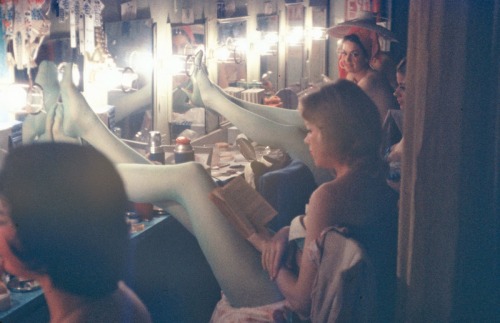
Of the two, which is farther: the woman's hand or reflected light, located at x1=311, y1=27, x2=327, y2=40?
reflected light, located at x1=311, y1=27, x2=327, y2=40

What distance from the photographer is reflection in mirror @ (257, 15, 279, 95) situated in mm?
5851

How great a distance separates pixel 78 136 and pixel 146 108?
4.02 ft

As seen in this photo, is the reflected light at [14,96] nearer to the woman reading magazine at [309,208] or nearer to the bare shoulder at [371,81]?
the woman reading magazine at [309,208]

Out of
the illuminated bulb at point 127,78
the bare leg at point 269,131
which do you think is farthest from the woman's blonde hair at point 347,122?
the illuminated bulb at point 127,78

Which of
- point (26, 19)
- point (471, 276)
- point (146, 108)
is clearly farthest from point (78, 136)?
point (471, 276)

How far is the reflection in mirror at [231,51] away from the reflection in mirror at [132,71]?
1.21 m

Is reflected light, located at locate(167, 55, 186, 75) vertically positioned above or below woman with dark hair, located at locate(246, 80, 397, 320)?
above

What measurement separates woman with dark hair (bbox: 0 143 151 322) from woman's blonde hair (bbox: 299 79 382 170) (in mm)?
992

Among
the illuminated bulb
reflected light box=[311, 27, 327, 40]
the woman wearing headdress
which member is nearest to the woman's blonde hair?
the woman wearing headdress

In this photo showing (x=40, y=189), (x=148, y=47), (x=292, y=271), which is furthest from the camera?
(x=148, y=47)

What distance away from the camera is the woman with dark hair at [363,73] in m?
3.61

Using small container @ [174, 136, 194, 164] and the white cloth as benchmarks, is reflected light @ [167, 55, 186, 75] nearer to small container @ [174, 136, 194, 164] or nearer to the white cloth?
small container @ [174, 136, 194, 164]

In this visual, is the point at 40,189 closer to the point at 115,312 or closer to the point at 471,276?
the point at 115,312

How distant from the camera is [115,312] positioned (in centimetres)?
115
